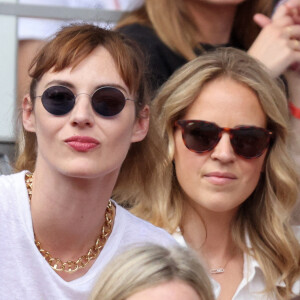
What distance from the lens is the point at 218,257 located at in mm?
3496

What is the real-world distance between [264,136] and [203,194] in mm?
335

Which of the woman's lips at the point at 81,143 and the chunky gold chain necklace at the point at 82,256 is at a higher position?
the woman's lips at the point at 81,143

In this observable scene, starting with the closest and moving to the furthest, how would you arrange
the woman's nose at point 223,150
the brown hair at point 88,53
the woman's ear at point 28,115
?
1. the brown hair at point 88,53
2. the woman's ear at point 28,115
3. the woman's nose at point 223,150

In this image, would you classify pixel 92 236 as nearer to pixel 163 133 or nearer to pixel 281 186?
pixel 163 133

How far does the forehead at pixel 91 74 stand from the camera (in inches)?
109

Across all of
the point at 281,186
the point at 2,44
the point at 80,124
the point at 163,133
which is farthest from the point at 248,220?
the point at 2,44

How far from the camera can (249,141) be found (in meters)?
3.32

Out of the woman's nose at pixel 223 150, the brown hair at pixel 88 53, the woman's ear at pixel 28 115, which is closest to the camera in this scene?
the brown hair at pixel 88 53

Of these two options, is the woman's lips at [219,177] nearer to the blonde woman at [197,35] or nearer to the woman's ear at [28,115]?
the blonde woman at [197,35]

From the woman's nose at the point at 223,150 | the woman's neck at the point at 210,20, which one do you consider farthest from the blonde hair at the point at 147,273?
the woman's neck at the point at 210,20

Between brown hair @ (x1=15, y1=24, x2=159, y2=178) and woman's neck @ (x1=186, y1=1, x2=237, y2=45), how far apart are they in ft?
4.01

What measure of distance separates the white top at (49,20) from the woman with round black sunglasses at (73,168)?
4.49ft

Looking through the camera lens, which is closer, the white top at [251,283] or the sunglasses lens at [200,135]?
the sunglasses lens at [200,135]

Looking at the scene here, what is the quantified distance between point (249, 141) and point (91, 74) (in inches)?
32.0
